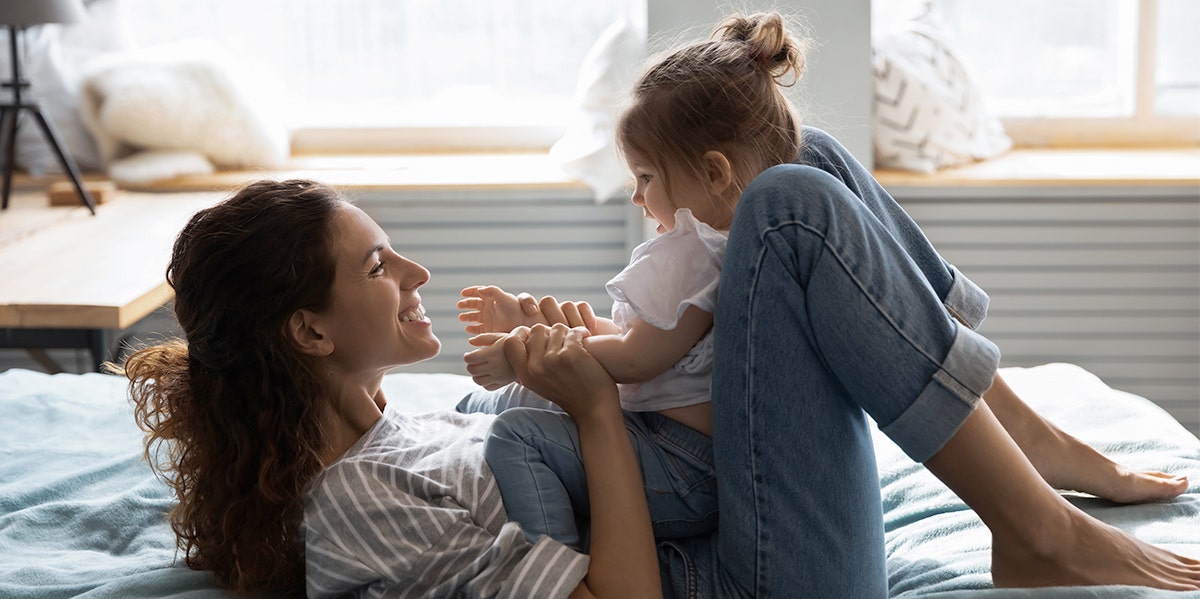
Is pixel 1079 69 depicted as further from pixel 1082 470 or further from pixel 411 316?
pixel 411 316

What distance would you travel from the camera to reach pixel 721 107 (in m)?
1.28

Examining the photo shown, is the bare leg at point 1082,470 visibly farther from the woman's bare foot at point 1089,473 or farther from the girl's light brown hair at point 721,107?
the girl's light brown hair at point 721,107

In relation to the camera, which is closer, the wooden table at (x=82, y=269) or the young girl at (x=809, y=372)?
the young girl at (x=809, y=372)

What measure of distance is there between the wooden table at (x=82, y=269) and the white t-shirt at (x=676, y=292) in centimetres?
88

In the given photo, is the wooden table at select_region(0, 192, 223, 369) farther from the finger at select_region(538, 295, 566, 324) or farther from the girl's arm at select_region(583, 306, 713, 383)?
the girl's arm at select_region(583, 306, 713, 383)

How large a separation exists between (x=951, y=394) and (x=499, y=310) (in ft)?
1.82

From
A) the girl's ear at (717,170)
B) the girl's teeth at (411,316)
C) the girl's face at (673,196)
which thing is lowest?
the girl's teeth at (411,316)

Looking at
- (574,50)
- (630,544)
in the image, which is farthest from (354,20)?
(630,544)

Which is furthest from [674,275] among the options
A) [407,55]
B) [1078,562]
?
[407,55]

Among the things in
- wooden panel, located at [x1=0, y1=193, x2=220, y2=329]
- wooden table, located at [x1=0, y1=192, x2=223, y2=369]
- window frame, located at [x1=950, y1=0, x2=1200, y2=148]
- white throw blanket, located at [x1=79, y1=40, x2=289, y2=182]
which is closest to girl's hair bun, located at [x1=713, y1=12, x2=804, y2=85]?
wooden panel, located at [x1=0, y1=193, x2=220, y2=329]

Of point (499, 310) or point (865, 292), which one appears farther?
point (499, 310)

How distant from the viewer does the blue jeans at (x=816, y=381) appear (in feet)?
3.49

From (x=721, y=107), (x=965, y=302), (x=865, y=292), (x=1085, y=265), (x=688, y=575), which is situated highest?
(x=721, y=107)

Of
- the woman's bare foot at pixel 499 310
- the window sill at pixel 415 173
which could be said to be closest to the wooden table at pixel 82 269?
the window sill at pixel 415 173
